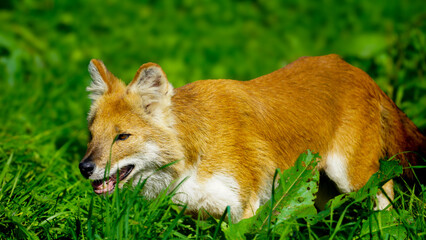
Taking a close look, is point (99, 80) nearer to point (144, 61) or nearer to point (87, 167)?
point (87, 167)

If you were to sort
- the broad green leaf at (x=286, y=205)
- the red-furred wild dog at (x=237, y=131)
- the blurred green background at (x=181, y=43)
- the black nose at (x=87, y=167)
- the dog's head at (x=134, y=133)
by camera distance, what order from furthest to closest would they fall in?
the blurred green background at (x=181, y=43), the red-furred wild dog at (x=237, y=131), the dog's head at (x=134, y=133), the black nose at (x=87, y=167), the broad green leaf at (x=286, y=205)

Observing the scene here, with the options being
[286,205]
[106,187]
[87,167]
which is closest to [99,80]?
[87,167]

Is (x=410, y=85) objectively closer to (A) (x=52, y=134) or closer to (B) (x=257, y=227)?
(B) (x=257, y=227)

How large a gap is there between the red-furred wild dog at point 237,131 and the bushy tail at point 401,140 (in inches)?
0.4

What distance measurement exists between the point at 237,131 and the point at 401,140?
172cm

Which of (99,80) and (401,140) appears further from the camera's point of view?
(401,140)

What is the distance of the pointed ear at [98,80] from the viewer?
4.19m

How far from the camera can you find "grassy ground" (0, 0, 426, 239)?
12.0 feet

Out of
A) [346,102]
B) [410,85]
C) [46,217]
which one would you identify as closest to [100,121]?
[46,217]

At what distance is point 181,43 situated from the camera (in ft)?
32.4

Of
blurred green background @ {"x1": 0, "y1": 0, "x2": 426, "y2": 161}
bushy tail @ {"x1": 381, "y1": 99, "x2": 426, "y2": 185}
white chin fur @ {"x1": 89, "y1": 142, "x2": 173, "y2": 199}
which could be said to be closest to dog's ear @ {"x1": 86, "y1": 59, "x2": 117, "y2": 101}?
white chin fur @ {"x1": 89, "y1": 142, "x2": 173, "y2": 199}

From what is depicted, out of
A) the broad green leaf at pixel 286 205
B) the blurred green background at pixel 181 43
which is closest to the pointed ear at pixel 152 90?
the broad green leaf at pixel 286 205

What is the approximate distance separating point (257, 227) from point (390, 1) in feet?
27.6

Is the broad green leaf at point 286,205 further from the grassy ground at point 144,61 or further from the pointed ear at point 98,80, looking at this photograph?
the pointed ear at point 98,80
